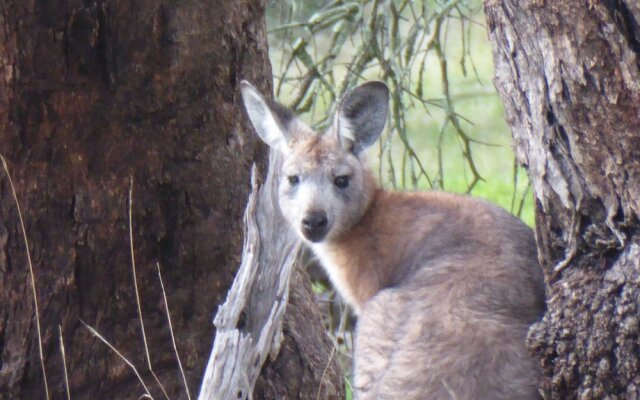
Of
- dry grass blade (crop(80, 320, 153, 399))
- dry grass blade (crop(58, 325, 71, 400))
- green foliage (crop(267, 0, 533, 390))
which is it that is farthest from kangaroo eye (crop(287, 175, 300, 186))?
dry grass blade (crop(58, 325, 71, 400))

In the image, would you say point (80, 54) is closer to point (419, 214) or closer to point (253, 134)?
point (253, 134)

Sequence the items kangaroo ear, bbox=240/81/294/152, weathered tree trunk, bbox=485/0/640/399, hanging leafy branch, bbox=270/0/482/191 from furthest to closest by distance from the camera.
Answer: hanging leafy branch, bbox=270/0/482/191 < kangaroo ear, bbox=240/81/294/152 < weathered tree trunk, bbox=485/0/640/399

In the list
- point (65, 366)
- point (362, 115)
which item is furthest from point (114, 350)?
point (362, 115)

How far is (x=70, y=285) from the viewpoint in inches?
220

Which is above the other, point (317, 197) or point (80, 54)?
point (80, 54)

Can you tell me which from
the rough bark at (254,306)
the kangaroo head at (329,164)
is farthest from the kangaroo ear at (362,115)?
the rough bark at (254,306)

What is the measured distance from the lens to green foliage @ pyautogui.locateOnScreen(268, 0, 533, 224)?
24.3 feet

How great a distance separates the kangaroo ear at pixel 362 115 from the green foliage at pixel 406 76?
0.73m

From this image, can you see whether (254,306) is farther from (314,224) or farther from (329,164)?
(329,164)

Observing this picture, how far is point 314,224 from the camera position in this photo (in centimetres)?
614

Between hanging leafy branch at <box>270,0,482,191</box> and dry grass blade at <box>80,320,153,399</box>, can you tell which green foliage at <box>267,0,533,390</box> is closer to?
hanging leafy branch at <box>270,0,482,191</box>

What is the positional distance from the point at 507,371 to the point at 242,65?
6.81 feet

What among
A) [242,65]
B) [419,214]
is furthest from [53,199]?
[419,214]

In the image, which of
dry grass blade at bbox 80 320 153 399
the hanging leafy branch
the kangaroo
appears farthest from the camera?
the hanging leafy branch
